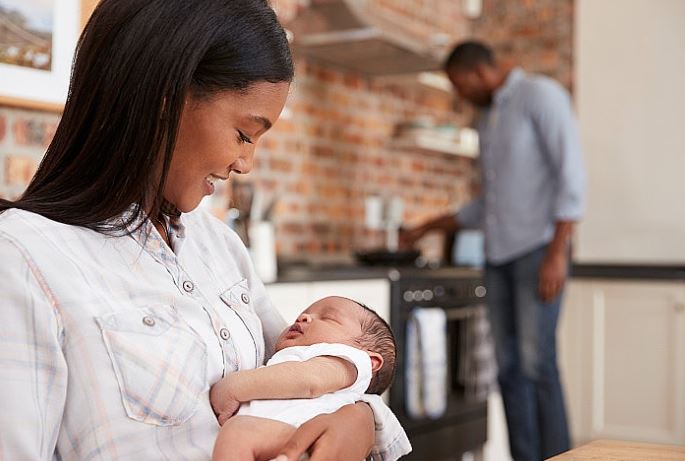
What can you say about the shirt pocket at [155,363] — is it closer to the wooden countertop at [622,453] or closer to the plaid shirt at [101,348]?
the plaid shirt at [101,348]

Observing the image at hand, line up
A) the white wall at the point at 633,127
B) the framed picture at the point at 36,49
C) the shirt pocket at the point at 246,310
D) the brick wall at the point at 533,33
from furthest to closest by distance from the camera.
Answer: the brick wall at the point at 533,33 < the white wall at the point at 633,127 < the framed picture at the point at 36,49 < the shirt pocket at the point at 246,310

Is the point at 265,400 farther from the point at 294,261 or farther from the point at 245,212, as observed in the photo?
the point at 294,261

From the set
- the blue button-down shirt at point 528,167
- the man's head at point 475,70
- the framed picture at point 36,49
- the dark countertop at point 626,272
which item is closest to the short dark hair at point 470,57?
the man's head at point 475,70

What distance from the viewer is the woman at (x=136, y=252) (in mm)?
1114

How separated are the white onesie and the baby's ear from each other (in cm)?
5

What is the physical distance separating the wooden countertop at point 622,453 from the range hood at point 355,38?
2.98 m

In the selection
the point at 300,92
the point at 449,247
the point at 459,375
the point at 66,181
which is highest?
the point at 300,92

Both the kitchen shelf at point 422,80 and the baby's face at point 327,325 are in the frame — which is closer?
the baby's face at point 327,325

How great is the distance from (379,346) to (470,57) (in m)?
2.62

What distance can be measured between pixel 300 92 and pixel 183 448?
3.34 metres

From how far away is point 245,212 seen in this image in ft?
11.3

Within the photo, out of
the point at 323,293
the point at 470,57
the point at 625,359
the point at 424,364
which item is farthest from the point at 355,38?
the point at 625,359

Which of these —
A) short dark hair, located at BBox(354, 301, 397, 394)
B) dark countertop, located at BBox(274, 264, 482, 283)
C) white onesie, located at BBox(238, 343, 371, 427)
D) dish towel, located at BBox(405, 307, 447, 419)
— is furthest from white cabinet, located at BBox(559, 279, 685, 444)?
white onesie, located at BBox(238, 343, 371, 427)

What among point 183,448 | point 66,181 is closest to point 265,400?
point 183,448
